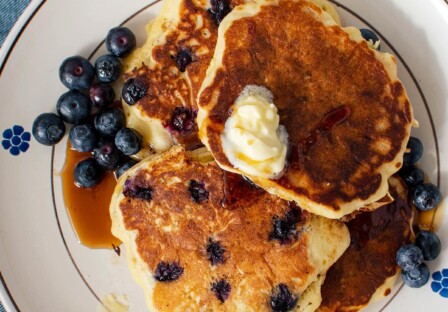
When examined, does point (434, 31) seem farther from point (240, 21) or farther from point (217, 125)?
→ point (217, 125)

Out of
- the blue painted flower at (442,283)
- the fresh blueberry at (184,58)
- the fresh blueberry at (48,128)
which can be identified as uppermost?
the fresh blueberry at (48,128)

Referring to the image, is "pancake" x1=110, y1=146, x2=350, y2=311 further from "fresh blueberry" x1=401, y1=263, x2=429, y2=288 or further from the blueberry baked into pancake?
"fresh blueberry" x1=401, y1=263, x2=429, y2=288

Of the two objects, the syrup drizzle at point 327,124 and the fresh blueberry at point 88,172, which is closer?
the syrup drizzle at point 327,124

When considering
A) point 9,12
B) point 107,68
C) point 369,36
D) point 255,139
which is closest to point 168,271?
point 255,139

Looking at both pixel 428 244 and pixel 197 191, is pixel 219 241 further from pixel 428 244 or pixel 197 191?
pixel 428 244

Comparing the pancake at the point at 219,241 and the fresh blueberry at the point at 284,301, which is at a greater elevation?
the pancake at the point at 219,241

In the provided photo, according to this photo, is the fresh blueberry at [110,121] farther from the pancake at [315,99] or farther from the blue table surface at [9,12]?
the blue table surface at [9,12]

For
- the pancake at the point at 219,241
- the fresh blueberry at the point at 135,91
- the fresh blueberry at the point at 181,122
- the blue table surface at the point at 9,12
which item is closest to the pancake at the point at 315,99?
the pancake at the point at 219,241

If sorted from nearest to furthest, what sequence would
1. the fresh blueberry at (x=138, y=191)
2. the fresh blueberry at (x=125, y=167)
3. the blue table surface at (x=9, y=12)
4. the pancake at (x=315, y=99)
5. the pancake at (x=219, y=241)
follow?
the pancake at (x=315, y=99), the pancake at (x=219, y=241), the fresh blueberry at (x=138, y=191), the fresh blueberry at (x=125, y=167), the blue table surface at (x=9, y=12)
